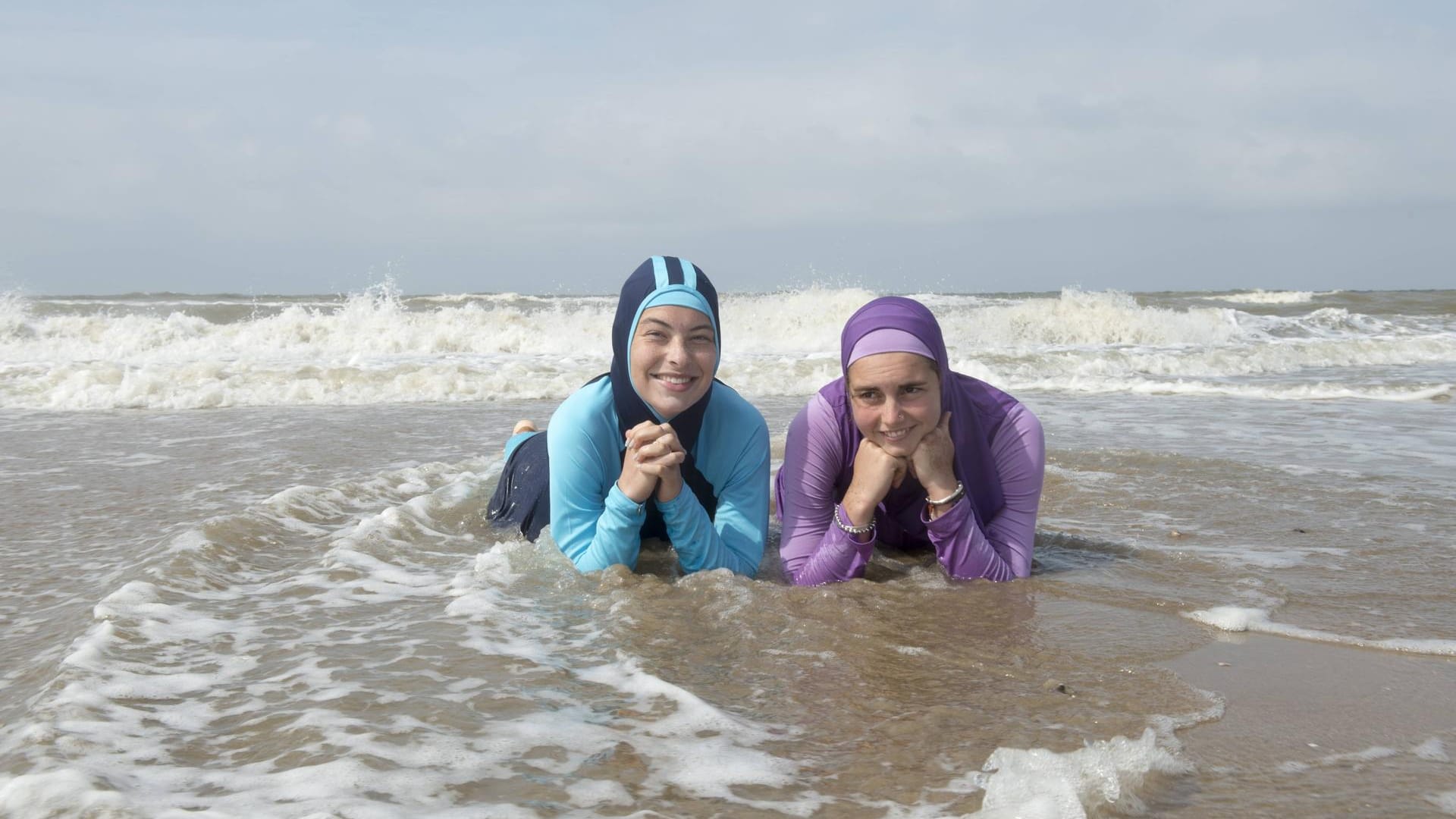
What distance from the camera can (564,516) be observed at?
418cm

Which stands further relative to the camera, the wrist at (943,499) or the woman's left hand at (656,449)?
the wrist at (943,499)

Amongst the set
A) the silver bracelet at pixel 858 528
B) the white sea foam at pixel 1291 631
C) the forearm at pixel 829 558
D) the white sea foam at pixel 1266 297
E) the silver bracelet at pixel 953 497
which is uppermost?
the white sea foam at pixel 1266 297

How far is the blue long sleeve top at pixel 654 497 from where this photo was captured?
402 centimetres

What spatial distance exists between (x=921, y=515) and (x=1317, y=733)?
5.87 ft

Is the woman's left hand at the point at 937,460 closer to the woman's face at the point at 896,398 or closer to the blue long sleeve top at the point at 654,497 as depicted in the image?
the woman's face at the point at 896,398

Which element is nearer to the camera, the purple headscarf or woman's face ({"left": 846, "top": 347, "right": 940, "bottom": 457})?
woman's face ({"left": 846, "top": 347, "right": 940, "bottom": 457})

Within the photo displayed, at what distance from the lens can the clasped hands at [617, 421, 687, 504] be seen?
3.73 metres

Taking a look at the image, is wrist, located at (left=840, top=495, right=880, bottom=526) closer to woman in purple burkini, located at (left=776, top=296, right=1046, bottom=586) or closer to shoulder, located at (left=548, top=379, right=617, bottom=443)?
woman in purple burkini, located at (left=776, top=296, right=1046, bottom=586)

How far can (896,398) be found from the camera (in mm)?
3711

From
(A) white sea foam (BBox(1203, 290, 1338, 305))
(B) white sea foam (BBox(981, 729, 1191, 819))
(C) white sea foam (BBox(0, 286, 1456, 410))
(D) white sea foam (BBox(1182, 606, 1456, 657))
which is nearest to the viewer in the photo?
(B) white sea foam (BBox(981, 729, 1191, 819))

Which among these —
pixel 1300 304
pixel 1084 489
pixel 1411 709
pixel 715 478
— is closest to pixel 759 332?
pixel 1084 489

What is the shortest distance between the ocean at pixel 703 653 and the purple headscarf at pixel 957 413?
1.29 feet

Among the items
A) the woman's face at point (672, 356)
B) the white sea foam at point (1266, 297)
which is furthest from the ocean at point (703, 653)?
the white sea foam at point (1266, 297)

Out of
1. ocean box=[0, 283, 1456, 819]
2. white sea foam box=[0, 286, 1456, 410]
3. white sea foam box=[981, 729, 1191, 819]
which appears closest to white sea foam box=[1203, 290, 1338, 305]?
white sea foam box=[0, 286, 1456, 410]
